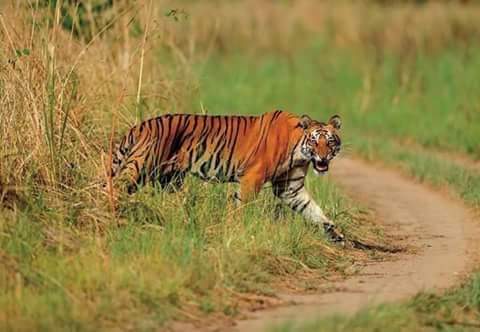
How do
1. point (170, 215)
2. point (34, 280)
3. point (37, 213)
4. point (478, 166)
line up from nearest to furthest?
point (34, 280), point (37, 213), point (170, 215), point (478, 166)

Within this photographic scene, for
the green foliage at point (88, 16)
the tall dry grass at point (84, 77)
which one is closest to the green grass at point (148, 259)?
the tall dry grass at point (84, 77)

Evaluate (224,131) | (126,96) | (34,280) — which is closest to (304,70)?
(126,96)

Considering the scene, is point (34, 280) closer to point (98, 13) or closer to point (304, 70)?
point (98, 13)

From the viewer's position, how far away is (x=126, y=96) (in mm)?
10570

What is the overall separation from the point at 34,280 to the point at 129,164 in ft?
6.74

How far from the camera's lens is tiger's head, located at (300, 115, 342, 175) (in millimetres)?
8836

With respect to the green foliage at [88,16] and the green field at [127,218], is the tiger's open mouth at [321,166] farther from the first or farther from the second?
the green foliage at [88,16]

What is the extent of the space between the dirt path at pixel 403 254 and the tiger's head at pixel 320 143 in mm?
859

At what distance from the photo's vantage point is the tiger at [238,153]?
887 cm

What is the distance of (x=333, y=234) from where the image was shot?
898cm

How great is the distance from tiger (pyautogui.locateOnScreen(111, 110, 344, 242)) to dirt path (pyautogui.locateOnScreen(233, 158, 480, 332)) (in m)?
0.79

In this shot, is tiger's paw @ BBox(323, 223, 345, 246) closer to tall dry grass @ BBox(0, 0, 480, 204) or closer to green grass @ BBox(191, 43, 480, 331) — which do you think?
tall dry grass @ BBox(0, 0, 480, 204)

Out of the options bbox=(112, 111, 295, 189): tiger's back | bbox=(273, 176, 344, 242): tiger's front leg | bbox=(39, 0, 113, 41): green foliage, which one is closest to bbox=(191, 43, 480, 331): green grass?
bbox=(39, 0, 113, 41): green foliage

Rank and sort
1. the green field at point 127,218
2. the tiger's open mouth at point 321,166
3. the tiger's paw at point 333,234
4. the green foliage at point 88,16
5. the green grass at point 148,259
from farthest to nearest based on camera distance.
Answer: the green foliage at point 88,16
the tiger's paw at point 333,234
the tiger's open mouth at point 321,166
the green field at point 127,218
the green grass at point 148,259
